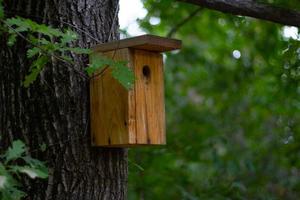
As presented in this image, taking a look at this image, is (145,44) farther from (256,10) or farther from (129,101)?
(256,10)

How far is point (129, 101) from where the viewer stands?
284 centimetres

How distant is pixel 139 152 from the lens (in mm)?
5422

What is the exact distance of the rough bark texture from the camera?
284 cm

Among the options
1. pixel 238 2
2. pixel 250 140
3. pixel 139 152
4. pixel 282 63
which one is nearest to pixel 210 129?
pixel 250 140

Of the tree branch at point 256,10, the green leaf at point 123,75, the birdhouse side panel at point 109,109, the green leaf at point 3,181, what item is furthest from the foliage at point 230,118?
the green leaf at point 3,181

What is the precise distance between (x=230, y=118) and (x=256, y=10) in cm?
416

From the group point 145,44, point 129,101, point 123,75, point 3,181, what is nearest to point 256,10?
point 145,44

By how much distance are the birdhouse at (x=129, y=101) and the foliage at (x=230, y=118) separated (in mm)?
1187

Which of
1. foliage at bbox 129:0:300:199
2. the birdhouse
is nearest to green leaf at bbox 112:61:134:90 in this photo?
the birdhouse

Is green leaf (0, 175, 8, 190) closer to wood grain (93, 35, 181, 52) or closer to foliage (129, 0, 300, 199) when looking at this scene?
wood grain (93, 35, 181, 52)

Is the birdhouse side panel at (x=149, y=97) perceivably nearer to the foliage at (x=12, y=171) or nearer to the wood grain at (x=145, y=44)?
the wood grain at (x=145, y=44)

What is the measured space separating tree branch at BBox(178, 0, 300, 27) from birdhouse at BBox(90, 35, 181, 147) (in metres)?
0.38

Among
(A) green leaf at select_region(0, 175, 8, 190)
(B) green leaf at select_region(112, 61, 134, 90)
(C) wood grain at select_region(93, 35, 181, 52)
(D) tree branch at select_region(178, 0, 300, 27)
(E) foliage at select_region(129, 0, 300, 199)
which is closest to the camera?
(A) green leaf at select_region(0, 175, 8, 190)

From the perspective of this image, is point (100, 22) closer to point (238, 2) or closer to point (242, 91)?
point (238, 2)
